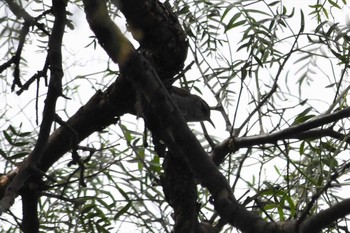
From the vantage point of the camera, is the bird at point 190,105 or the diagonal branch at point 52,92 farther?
the bird at point 190,105

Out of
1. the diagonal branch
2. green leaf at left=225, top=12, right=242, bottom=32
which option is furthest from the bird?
the diagonal branch

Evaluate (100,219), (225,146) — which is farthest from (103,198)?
(225,146)

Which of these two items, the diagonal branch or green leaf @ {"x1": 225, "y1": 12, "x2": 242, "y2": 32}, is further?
green leaf @ {"x1": 225, "y1": 12, "x2": 242, "y2": 32}

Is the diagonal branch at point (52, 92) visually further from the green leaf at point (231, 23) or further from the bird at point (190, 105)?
the green leaf at point (231, 23)

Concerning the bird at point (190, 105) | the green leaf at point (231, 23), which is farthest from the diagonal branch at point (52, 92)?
the green leaf at point (231, 23)

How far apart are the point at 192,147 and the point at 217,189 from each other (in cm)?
9

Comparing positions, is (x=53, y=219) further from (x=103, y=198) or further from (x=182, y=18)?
(x=182, y=18)

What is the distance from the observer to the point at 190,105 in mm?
1904

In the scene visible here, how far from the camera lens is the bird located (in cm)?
177

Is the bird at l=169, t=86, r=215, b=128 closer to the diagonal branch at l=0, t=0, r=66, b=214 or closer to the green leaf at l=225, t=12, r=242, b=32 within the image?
the green leaf at l=225, t=12, r=242, b=32

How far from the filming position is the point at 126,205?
1.67m

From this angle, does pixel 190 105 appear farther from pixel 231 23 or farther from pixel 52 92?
pixel 52 92

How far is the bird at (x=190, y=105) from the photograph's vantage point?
5.82 feet

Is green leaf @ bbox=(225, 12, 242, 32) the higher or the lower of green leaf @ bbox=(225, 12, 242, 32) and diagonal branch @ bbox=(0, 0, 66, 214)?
the higher
